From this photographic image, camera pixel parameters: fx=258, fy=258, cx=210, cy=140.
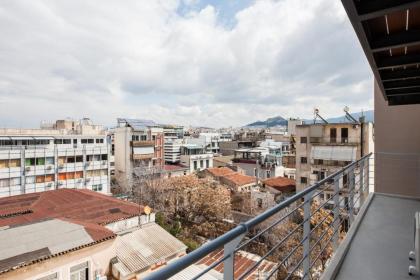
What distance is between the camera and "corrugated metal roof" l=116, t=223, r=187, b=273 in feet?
27.6

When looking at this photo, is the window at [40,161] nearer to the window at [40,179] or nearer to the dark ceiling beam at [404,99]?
the window at [40,179]

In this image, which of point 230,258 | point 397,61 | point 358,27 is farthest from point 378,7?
point 230,258

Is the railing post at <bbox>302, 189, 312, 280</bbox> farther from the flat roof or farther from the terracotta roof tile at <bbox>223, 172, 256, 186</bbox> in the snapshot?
the terracotta roof tile at <bbox>223, 172, 256, 186</bbox>

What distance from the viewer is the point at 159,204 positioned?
60.1 feet

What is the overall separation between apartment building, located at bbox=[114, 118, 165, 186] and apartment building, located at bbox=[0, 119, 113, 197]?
3.48m

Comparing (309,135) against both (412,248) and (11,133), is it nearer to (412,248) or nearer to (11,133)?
(412,248)

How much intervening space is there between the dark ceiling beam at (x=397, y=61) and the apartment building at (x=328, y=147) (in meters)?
13.9

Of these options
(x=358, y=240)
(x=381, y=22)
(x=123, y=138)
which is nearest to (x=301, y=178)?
(x=358, y=240)

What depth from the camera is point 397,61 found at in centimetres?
282

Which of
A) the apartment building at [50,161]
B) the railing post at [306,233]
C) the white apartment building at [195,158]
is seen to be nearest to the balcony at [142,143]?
the apartment building at [50,161]

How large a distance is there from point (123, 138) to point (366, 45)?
94.4 ft

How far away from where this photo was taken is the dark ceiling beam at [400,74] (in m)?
3.24

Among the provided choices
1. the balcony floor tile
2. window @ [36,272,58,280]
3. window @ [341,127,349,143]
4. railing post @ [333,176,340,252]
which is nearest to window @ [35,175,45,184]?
window @ [36,272,58,280]

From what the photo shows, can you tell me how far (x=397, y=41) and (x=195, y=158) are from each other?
30133 millimetres
